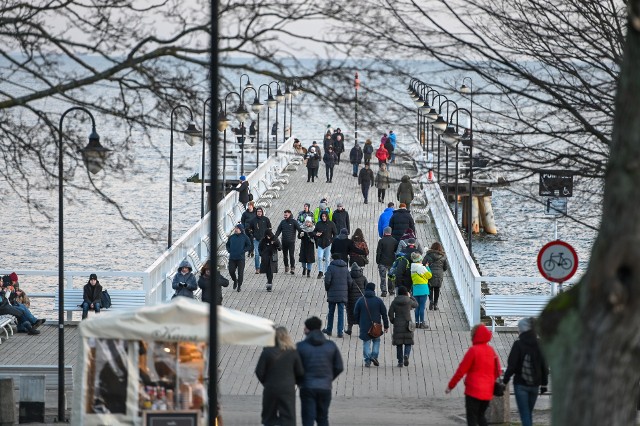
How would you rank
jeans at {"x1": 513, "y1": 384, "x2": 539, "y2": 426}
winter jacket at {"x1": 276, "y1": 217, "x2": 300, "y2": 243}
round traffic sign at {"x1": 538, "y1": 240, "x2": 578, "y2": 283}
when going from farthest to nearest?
1. winter jacket at {"x1": 276, "y1": 217, "x2": 300, "y2": 243}
2. round traffic sign at {"x1": 538, "y1": 240, "x2": 578, "y2": 283}
3. jeans at {"x1": 513, "y1": 384, "x2": 539, "y2": 426}

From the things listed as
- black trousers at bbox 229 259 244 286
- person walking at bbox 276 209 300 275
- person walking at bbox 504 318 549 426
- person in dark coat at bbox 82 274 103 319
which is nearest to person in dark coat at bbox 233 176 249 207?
person walking at bbox 276 209 300 275

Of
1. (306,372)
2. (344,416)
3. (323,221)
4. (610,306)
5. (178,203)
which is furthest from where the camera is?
(178,203)

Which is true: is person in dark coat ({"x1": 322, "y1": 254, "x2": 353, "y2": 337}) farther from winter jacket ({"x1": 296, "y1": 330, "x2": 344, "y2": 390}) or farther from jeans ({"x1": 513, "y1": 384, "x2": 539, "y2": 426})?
jeans ({"x1": 513, "y1": 384, "x2": 539, "y2": 426})

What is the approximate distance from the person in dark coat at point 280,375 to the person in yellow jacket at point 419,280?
9.53 metres

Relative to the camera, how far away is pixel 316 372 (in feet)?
46.6

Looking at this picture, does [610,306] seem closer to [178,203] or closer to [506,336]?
[506,336]

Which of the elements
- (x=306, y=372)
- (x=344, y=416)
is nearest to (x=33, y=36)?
(x=306, y=372)

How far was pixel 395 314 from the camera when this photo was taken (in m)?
20.1

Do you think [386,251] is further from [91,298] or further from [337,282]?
[91,298]

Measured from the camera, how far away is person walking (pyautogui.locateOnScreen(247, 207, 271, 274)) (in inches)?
1181

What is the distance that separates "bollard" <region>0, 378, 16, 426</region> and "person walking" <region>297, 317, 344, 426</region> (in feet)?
13.5

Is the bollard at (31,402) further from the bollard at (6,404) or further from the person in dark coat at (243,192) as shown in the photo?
the person in dark coat at (243,192)

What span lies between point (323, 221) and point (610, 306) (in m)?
21.3

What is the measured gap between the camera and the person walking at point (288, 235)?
2909 cm
